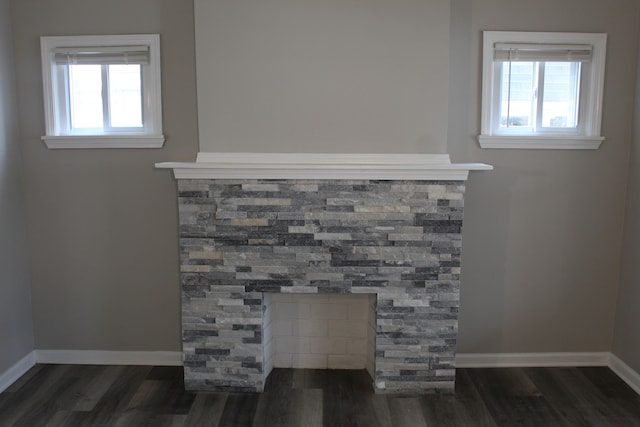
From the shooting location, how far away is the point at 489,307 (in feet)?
11.0

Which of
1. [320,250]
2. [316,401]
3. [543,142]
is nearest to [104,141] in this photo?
[320,250]

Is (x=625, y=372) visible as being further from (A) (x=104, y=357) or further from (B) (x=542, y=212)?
(A) (x=104, y=357)

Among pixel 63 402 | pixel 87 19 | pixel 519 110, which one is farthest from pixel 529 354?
pixel 87 19

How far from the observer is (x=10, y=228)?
317 cm

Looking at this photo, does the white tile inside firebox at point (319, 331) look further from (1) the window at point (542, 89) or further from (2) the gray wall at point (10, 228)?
(2) the gray wall at point (10, 228)

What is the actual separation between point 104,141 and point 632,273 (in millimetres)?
3305

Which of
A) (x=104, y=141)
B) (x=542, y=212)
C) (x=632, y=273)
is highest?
(x=104, y=141)

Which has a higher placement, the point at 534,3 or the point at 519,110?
the point at 534,3

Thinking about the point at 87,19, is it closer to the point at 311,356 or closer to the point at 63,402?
the point at 63,402

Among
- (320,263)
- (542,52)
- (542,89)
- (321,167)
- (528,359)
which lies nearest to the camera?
(321,167)

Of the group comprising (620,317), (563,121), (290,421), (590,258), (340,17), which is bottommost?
(290,421)

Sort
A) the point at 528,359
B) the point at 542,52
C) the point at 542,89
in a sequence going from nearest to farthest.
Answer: the point at 542,52, the point at 542,89, the point at 528,359

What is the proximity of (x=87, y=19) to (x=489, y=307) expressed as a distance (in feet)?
9.96

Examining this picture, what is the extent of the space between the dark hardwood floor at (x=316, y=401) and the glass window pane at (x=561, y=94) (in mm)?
1580
